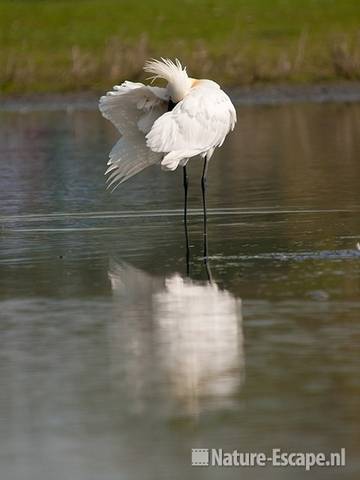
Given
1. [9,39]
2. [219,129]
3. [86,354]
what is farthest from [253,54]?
[86,354]

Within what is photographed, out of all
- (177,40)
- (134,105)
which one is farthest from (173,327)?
(177,40)

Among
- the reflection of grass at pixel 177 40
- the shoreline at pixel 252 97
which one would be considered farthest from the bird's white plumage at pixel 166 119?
the reflection of grass at pixel 177 40

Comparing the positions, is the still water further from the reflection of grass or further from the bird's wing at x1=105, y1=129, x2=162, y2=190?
the reflection of grass

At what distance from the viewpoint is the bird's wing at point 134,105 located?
1529 cm

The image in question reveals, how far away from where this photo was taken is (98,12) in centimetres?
4612

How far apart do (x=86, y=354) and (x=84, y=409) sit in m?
1.29

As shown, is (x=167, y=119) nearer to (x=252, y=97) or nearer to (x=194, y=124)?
(x=194, y=124)

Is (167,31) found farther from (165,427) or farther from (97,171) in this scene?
(165,427)

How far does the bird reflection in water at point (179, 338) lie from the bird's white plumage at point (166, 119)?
7.80 feet

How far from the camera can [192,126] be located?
14.8 metres

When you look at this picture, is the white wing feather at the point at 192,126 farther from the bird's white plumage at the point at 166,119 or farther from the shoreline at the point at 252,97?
the shoreline at the point at 252,97

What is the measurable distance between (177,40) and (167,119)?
2626 centimetres

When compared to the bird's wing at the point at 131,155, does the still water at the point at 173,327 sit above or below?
below

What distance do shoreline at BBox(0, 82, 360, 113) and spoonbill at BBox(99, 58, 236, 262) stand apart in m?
17.3
